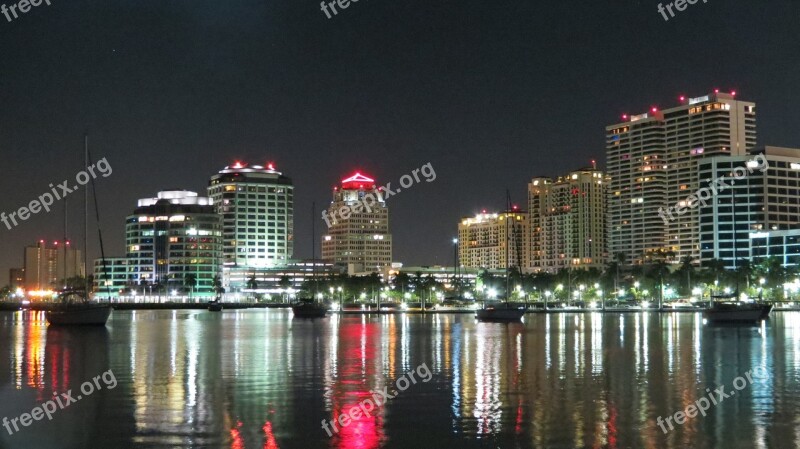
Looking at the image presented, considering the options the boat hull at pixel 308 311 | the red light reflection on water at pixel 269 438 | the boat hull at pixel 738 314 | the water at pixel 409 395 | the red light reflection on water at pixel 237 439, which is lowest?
the boat hull at pixel 308 311

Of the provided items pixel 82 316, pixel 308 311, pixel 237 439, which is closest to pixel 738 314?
pixel 308 311

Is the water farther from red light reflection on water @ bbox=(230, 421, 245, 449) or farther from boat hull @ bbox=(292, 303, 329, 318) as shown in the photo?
boat hull @ bbox=(292, 303, 329, 318)

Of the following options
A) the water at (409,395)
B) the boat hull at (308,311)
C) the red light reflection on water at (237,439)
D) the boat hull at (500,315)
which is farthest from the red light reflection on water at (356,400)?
the boat hull at (308,311)

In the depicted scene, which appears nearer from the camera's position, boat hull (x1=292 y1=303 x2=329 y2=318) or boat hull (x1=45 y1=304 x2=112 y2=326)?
boat hull (x1=45 y1=304 x2=112 y2=326)

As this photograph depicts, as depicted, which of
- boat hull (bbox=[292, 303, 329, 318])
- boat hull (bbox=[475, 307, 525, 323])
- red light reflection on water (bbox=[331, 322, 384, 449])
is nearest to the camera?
red light reflection on water (bbox=[331, 322, 384, 449])

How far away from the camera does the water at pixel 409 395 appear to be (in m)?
25.6

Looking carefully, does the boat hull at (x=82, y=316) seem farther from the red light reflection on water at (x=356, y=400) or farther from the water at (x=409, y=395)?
the red light reflection on water at (x=356, y=400)

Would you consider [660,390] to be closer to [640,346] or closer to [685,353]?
[685,353]

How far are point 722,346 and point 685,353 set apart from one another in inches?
309

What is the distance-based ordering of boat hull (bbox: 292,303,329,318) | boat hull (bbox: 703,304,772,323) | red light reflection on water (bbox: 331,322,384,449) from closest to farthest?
red light reflection on water (bbox: 331,322,384,449) < boat hull (bbox: 703,304,772,323) < boat hull (bbox: 292,303,329,318)

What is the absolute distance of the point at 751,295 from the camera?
198 m

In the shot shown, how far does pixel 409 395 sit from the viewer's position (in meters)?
34.7

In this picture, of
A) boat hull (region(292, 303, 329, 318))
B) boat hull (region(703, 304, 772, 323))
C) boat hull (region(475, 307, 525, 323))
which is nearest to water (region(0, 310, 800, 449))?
Answer: boat hull (region(703, 304, 772, 323))

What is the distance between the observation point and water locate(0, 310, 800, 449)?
25.6 metres
